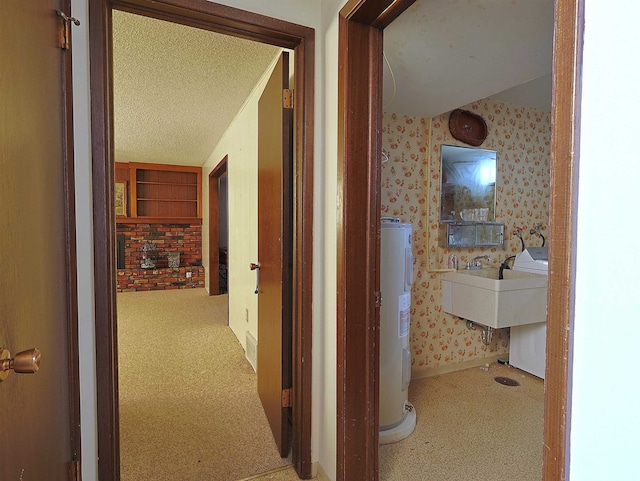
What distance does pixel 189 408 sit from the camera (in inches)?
90.0

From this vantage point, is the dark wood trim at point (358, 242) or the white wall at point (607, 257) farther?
the dark wood trim at point (358, 242)

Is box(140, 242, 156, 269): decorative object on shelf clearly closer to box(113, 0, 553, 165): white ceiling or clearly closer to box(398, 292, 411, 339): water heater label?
box(113, 0, 553, 165): white ceiling

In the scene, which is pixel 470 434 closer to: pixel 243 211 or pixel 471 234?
pixel 471 234

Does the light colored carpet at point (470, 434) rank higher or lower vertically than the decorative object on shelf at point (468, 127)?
lower

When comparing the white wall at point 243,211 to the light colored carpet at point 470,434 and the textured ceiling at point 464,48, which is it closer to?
the textured ceiling at point 464,48

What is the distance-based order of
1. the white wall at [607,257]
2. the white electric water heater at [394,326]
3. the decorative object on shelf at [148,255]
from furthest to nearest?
1. the decorative object on shelf at [148,255]
2. the white electric water heater at [394,326]
3. the white wall at [607,257]

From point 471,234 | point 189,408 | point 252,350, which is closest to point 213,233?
point 252,350

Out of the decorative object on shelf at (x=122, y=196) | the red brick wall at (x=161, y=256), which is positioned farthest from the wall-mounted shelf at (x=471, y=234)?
the decorative object on shelf at (x=122, y=196)

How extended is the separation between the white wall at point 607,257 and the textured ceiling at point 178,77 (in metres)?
2.03

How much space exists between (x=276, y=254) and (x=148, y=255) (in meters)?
5.77

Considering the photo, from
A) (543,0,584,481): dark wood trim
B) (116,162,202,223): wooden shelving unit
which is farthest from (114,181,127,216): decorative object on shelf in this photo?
(543,0,584,481): dark wood trim

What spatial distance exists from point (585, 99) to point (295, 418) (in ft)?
5.50

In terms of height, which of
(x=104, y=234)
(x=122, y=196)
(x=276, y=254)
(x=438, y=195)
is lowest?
(x=276, y=254)

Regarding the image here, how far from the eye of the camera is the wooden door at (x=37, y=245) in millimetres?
727
